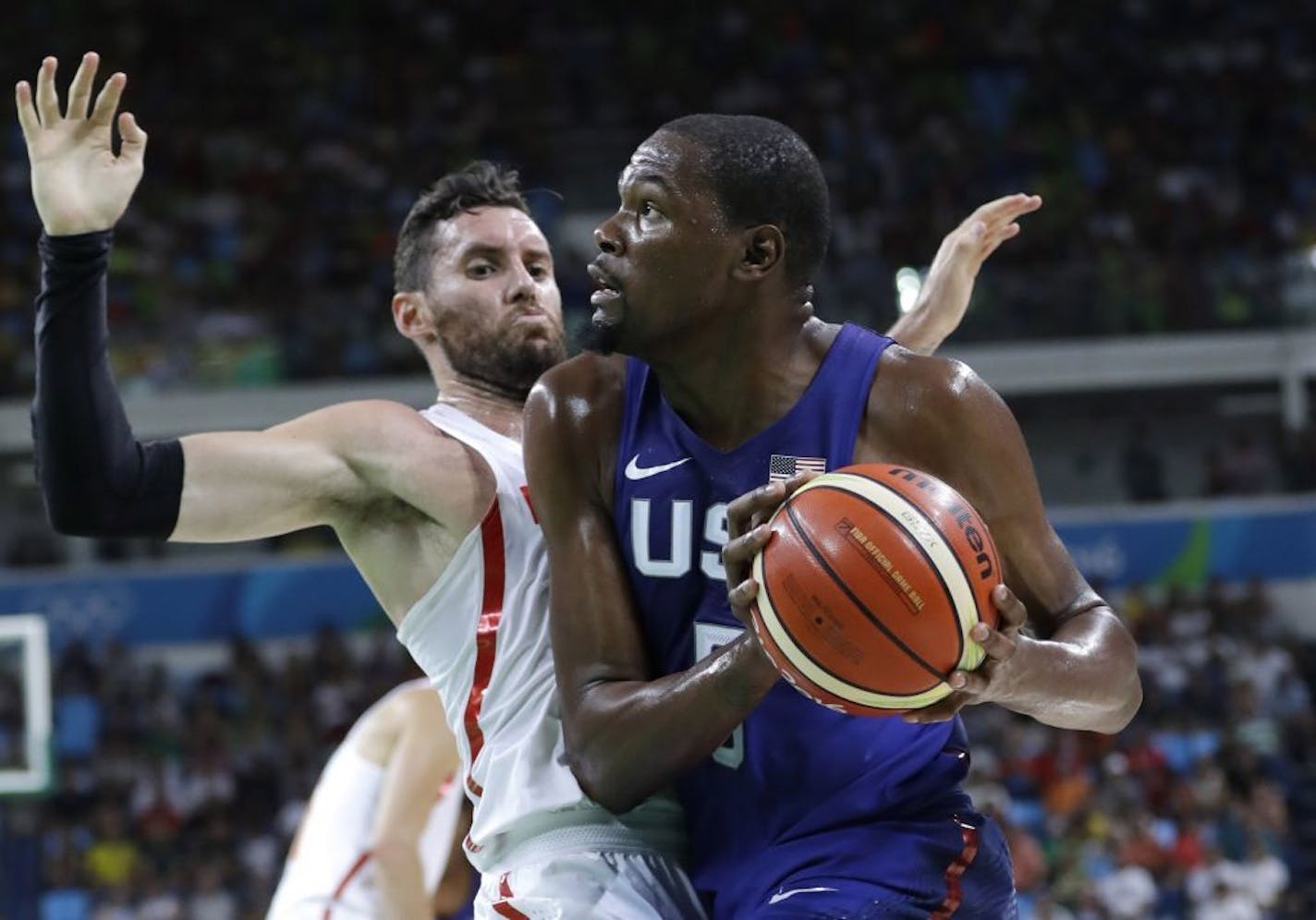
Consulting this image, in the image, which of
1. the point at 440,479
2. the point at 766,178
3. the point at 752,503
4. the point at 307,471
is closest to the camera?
the point at 752,503

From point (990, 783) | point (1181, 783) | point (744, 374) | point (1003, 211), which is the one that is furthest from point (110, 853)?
point (744, 374)

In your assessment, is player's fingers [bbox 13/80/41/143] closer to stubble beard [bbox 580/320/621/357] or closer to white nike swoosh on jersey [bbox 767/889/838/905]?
stubble beard [bbox 580/320/621/357]

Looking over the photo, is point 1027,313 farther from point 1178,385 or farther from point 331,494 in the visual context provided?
point 331,494

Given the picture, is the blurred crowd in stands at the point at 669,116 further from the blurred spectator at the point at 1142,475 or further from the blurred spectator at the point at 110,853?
the blurred spectator at the point at 110,853

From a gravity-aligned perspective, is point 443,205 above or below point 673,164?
below

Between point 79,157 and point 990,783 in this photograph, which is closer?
point 79,157

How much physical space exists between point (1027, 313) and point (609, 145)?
201 inches

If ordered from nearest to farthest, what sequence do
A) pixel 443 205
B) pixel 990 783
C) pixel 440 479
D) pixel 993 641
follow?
pixel 993 641
pixel 440 479
pixel 443 205
pixel 990 783

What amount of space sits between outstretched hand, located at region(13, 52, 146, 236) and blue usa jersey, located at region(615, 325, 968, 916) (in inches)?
37.6

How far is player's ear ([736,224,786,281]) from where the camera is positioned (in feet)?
9.91

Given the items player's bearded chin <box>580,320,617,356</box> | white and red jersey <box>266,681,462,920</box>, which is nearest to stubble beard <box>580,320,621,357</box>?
player's bearded chin <box>580,320,617,356</box>

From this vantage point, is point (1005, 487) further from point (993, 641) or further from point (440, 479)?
point (440, 479)

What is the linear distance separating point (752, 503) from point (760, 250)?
1.90 feet

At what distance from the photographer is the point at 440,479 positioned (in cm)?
348
